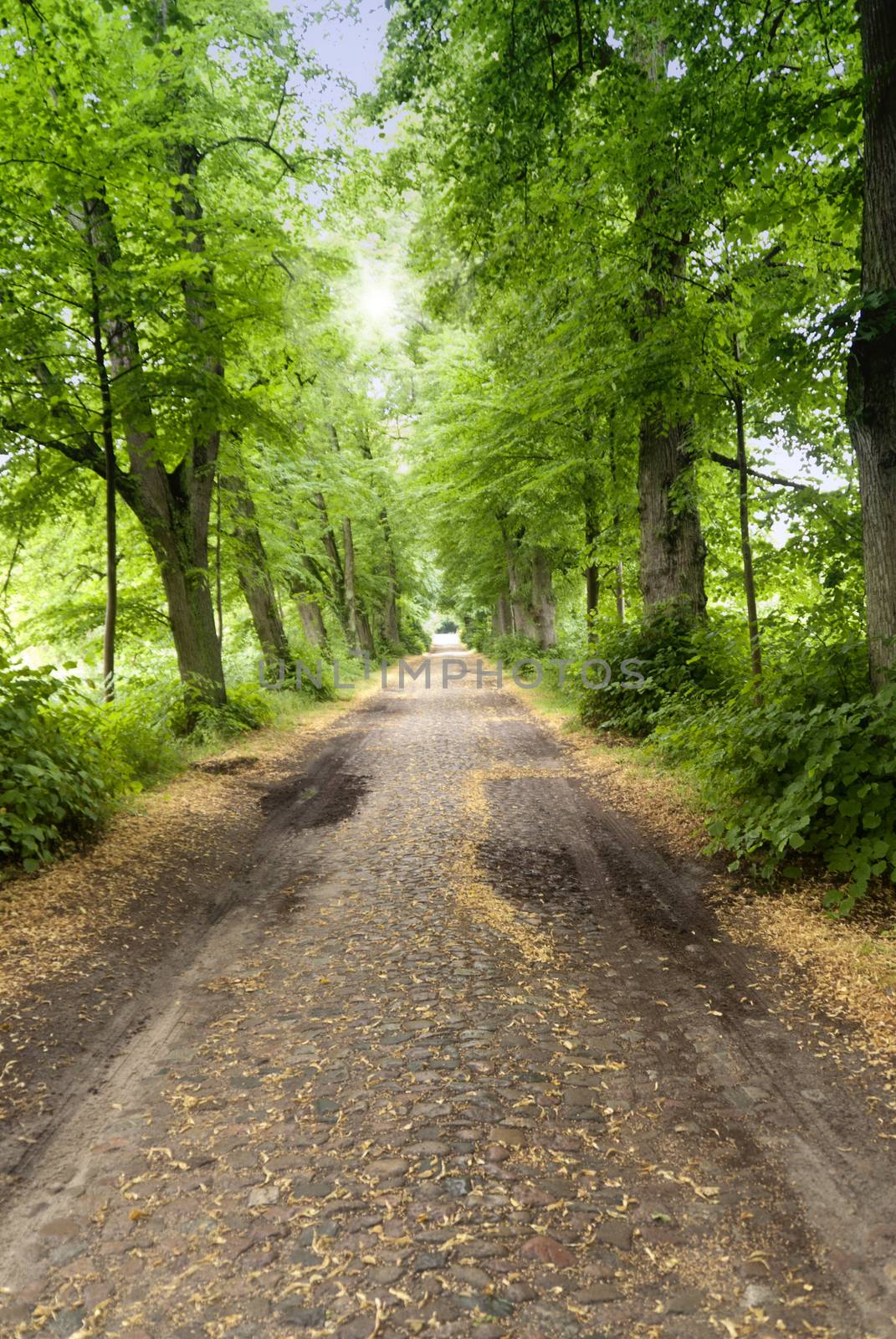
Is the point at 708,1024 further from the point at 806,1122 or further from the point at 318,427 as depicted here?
the point at 318,427

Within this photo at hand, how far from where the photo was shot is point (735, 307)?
7.73 metres

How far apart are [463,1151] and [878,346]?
514 cm

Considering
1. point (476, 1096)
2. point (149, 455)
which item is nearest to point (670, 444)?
point (149, 455)

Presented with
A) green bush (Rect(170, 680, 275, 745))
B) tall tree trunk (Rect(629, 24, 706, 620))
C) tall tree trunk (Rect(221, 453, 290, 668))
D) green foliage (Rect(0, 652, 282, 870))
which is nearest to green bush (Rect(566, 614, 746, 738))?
tall tree trunk (Rect(629, 24, 706, 620))

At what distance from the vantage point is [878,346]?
4.52 metres

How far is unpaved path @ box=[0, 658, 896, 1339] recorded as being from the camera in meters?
2.01

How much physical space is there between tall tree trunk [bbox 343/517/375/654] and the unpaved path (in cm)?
2122

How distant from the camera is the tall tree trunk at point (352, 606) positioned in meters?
25.1

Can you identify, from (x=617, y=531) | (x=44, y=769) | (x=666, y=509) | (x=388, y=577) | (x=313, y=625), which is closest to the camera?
(x=44, y=769)

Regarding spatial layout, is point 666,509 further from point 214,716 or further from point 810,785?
point 214,716

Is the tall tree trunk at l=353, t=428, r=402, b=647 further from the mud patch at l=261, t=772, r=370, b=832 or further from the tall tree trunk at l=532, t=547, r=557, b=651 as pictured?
the mud patch at l=261, t=772, r=370, b=832

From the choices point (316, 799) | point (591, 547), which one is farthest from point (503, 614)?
point (316, 799)

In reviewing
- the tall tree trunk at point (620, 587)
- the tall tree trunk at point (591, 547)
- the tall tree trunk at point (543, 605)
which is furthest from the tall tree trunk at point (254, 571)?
the tall tree trunk at point (543, 605)

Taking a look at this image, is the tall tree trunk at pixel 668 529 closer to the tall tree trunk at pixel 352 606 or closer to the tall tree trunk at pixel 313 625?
the tall tree trunk at pixel 313 625
